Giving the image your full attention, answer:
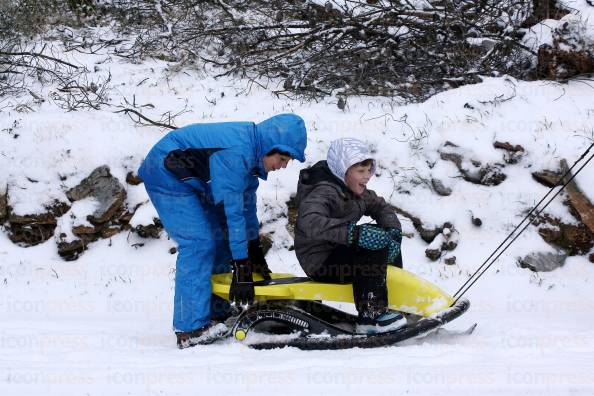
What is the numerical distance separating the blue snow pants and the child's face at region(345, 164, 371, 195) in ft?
3.08

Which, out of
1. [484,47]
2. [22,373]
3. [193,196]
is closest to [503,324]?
[193,196]

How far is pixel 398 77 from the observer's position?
791 centimetres

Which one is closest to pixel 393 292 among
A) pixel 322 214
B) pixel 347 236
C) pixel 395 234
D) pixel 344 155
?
pixel 395 234

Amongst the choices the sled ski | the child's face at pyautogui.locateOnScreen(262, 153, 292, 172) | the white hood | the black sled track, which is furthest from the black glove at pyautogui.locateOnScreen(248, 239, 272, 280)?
the white hood

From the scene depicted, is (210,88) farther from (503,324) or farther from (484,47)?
(503,324)

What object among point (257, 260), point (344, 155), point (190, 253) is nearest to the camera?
point (344, 155)

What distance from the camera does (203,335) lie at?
4.21 metres

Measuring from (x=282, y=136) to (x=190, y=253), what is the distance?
37.1 inches

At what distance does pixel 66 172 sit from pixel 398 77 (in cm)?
388

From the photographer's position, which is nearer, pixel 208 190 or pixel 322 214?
pixel 322 214

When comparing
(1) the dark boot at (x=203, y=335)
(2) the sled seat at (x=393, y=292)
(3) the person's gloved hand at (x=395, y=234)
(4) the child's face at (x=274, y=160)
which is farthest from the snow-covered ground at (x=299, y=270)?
(4) the child's face at (x=274, y=160)

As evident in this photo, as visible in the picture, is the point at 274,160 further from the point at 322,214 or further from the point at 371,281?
the point at 371,281

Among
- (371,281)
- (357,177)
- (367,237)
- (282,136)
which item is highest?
(282,136)

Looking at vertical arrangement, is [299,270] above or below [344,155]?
below
